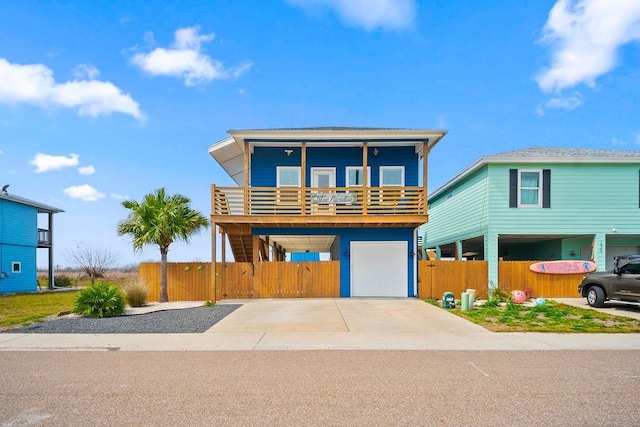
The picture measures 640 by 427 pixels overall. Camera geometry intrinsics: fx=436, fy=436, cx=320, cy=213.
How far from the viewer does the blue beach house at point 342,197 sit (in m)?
17.8

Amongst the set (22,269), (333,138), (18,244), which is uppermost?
(333,138)

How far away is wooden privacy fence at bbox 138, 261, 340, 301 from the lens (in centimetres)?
1831

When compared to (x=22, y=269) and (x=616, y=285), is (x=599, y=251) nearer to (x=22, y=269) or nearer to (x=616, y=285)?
(x=616, y=285)

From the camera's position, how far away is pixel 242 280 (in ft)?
60.2

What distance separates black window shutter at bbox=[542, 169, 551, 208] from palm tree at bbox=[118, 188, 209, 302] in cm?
1525

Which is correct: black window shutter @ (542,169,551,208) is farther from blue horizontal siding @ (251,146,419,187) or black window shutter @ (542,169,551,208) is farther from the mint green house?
blue horizontal siding @ (251,146,419,187)

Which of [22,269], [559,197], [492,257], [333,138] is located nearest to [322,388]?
[333,138]

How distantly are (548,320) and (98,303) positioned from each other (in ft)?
43.8

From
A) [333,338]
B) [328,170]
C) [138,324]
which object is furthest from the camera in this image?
[328,170]

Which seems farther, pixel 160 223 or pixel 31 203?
pixel 31 203

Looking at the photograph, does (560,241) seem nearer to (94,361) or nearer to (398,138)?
(398,138)

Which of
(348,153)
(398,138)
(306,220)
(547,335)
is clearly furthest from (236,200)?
(547,335)

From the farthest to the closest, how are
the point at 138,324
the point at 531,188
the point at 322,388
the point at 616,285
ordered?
the point at 531,188
the point at 616,285
the point at 138,324
the point at 322,388

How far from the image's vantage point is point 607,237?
2081 centimetres
